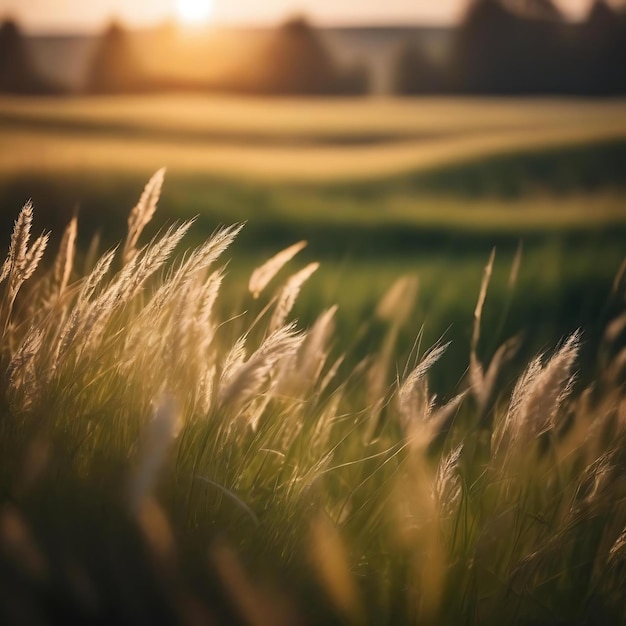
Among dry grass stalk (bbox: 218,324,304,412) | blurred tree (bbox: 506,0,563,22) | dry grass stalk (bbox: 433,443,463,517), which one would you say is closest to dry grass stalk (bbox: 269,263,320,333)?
dry grass stalk (bbox: 218,324,304,412)

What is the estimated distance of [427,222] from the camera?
112 cm

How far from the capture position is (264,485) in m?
0.76

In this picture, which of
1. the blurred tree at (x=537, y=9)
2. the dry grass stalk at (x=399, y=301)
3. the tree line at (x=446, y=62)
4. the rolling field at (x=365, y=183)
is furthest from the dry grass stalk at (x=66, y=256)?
the blurred tree at (x=537, y=9)

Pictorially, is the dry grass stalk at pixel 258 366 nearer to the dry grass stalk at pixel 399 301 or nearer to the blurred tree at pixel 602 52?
the dry grass stalk at pixel 399 301

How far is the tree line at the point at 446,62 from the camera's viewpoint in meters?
1.02

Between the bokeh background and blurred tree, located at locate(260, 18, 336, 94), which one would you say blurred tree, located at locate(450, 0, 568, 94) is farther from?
blurred tree, located at locate(260, 18, 336, 94)

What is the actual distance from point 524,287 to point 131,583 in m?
0.68

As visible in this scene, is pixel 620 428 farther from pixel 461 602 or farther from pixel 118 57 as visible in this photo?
pixel 118 57

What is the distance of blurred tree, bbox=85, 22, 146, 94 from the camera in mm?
1017

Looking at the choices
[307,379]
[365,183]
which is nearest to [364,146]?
[365,183]

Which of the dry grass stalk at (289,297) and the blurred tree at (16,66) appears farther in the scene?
the blurred tree at (16,66)

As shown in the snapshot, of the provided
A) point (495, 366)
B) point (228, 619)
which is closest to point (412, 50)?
point (495, 366)

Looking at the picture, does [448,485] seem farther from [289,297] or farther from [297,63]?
[297,63]

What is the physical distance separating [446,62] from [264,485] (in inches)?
28.3
